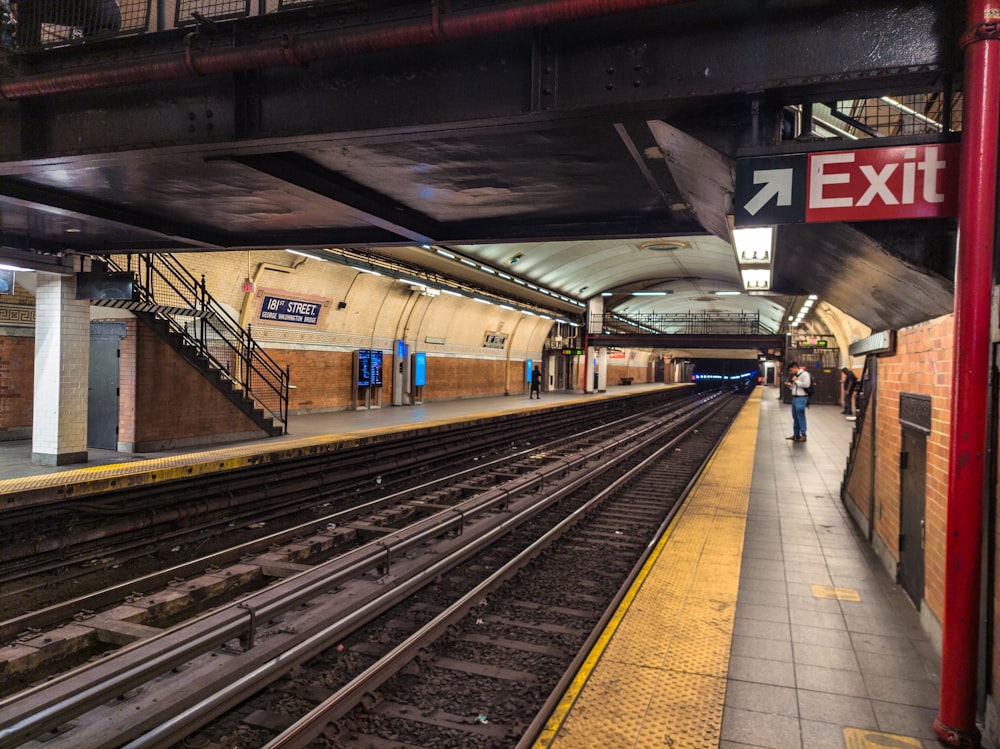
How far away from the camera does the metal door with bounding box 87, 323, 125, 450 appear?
1028cm

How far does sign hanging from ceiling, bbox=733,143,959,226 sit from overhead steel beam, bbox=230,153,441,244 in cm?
346

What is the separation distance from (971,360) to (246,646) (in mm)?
4373

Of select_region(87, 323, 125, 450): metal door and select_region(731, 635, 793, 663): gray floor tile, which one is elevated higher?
select_region(87, 323, 125, 450): metal door

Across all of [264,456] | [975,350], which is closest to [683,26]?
[975,350]

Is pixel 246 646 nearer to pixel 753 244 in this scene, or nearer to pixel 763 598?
pixel 763 598

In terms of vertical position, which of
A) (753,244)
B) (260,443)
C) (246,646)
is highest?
(753,244)

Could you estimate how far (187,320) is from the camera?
1360 cm

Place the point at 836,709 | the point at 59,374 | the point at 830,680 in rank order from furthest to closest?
the point at 59,374 < the point at 830,680 < the point at 836,709

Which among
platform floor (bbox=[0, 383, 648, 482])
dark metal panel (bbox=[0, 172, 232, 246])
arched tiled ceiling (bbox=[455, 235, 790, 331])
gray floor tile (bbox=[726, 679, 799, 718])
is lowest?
gray floor tile (bbox=[726, 679, 799, 718])

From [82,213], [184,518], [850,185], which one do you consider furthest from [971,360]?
[184,518]

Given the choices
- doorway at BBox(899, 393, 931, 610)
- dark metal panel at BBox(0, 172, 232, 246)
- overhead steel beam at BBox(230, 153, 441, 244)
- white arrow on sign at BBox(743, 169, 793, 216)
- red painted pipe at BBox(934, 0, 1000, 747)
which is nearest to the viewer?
red painted pipe at BBox(934, 0, 1000, 747)

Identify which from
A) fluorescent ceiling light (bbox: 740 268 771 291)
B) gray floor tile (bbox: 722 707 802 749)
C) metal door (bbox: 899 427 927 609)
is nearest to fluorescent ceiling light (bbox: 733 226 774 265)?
fluorescent ceiling light (bbox: 740 268 771 291)

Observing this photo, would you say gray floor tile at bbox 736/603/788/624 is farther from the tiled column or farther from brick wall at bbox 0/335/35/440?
brick wall at bbox 0/335/35/440

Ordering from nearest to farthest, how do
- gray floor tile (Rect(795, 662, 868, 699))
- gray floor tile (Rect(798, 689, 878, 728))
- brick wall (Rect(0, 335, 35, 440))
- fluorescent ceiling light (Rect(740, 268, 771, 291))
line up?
gray floor tile (Rect(798, 689, 878, 728)) → gray floor tile (Rect(795, 662, 868, 699)) → fluorescent ceiling light (Rect(740, 268, 771, 291)) → brick wall (Rect(0, 335, 35, 440))
